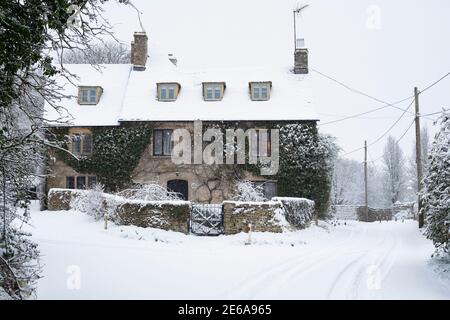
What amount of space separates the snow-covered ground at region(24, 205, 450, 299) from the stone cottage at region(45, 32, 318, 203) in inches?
351

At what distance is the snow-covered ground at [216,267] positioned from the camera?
8.87 meters

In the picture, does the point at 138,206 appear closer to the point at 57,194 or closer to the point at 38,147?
the point at 57,194

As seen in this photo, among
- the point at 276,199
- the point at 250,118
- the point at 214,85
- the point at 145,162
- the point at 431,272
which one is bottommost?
the point at 431,272

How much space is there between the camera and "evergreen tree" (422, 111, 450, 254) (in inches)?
419

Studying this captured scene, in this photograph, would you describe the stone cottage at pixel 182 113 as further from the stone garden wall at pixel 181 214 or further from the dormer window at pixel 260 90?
the stone garden wall at pixel 181 214

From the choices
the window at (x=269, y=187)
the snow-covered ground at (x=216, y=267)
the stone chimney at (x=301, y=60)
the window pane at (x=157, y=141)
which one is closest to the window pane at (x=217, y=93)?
the window pane at (x=157, y=141)

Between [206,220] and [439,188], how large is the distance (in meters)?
10.8

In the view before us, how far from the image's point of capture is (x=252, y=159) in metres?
27.4

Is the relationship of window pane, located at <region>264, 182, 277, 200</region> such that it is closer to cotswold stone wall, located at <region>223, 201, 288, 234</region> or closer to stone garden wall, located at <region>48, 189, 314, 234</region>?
stone garden wall, located at <region>48, 189, 314, 234</region>

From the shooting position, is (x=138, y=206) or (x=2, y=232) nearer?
(x=2, y=232)

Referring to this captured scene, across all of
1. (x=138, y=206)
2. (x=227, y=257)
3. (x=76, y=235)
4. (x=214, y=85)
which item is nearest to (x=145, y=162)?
(x=214, y=85)

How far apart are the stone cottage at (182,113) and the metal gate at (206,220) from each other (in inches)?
280

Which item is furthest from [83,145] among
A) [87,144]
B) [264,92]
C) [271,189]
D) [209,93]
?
[271,189]
